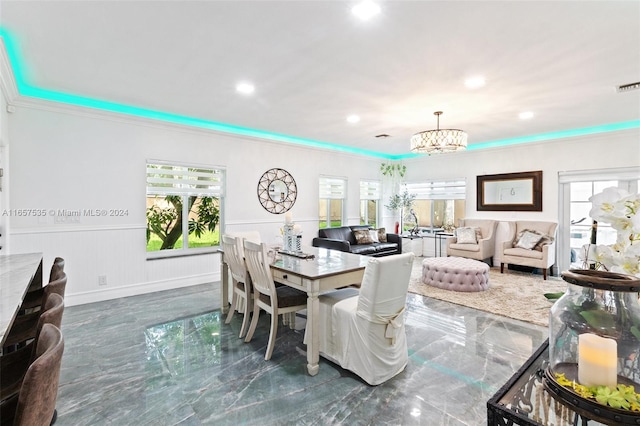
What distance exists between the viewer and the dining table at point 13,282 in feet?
3.97

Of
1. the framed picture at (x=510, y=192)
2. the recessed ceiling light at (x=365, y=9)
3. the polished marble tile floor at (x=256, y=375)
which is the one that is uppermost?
the recessed ceiling light at (x=365, y=9)

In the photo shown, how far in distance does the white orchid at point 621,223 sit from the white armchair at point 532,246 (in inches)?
217

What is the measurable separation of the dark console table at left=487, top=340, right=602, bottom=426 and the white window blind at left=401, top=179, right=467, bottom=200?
22.5 feet

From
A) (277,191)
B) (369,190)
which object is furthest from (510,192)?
(277,191)

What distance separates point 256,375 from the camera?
8.13ft

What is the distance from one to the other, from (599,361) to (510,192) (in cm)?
662

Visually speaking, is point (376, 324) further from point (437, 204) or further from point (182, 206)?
point (437, 204)

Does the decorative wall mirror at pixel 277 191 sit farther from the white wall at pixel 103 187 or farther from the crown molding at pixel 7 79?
the crown molding at pixel 7 79

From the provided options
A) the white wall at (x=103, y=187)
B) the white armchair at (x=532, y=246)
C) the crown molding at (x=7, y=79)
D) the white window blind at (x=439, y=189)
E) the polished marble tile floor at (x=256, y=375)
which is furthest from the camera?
the white window blind at (x=439, y=189)

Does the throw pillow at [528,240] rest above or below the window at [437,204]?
below

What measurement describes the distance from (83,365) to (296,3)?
3294 millimetres

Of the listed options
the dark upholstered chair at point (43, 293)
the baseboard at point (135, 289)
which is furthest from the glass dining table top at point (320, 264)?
the baseboard at point (135, 289)

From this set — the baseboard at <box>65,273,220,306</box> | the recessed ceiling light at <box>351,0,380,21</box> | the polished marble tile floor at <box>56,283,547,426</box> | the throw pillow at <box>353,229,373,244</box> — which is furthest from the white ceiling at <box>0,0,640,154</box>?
the throw pillow at <box>353,229,373,244</box>

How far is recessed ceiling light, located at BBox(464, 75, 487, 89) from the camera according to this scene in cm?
331
